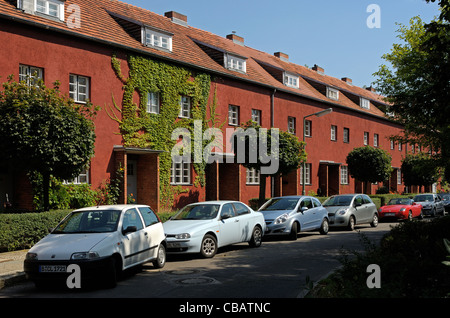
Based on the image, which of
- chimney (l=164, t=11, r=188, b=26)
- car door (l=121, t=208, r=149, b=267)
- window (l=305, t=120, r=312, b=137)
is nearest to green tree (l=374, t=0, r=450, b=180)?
car door (l=121, t=208, r=149, b=267)

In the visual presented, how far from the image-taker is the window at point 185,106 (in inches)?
953

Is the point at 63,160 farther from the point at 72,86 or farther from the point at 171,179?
the point at 171,179

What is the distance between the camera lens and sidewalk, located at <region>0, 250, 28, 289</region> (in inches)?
363

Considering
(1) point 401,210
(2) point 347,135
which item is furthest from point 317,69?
(1) point 401,210

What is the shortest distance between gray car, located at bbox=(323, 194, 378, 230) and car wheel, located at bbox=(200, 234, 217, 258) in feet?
30.0

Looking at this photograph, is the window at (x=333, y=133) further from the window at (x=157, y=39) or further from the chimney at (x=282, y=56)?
the window at (x=157, y=39)

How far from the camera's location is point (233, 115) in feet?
91.1

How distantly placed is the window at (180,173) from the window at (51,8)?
8.31m

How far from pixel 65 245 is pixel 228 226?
5613 millimetres

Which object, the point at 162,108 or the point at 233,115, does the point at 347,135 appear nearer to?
the point at 233,115

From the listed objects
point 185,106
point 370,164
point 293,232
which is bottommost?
point 293,232

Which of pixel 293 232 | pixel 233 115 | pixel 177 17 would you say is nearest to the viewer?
pixel 293 232

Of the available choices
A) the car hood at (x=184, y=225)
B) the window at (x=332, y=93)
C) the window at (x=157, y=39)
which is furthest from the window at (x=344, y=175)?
the car hood at (x=184, y=225)

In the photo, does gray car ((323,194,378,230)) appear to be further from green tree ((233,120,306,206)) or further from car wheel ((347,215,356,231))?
green tree ((233,120,306,206))
